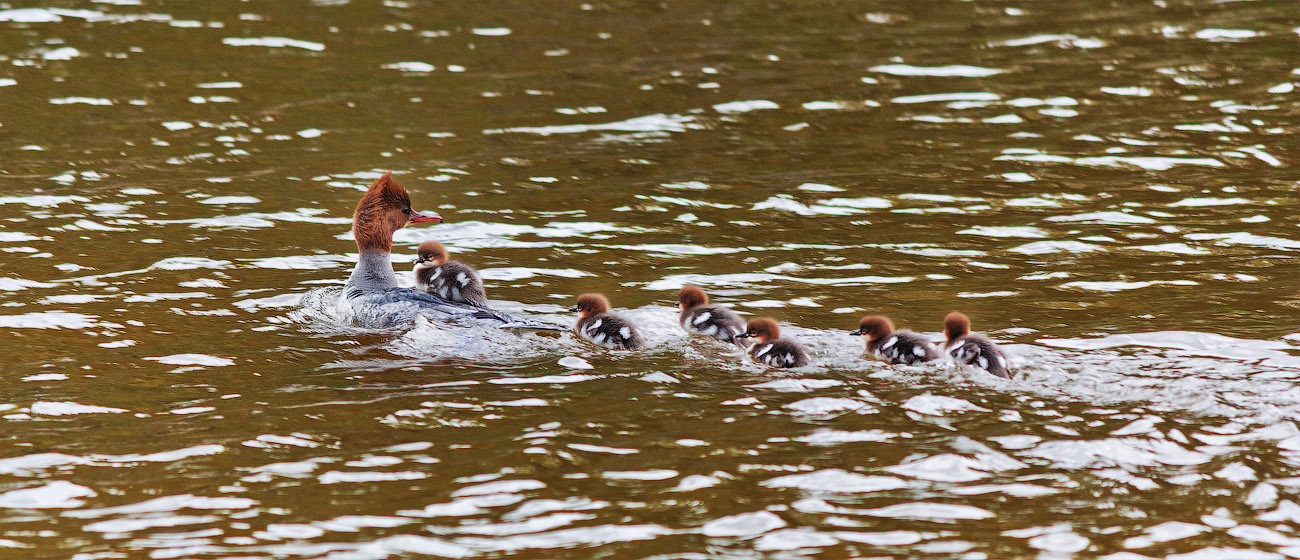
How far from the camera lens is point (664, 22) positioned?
2058cm

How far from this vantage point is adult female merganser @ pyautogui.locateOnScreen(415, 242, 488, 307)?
9672 mm

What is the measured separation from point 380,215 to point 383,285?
551 millimetres

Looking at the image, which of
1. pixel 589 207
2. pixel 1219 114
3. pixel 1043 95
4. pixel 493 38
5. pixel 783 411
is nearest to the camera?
pixel 783 411

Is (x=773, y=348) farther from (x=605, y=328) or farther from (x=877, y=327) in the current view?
(x=605, y=328)

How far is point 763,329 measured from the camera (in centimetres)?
855

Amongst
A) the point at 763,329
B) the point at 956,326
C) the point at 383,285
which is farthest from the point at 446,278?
the point at 956,326

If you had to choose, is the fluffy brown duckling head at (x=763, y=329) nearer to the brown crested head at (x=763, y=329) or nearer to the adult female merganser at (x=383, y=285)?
the brown crested head at (x=763, y=329)

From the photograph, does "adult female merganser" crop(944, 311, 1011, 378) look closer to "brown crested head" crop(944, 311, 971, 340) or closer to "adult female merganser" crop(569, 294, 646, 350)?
"brown crested head" crop(944, 311, 971, 340)

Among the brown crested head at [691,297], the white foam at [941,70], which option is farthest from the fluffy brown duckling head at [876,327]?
the white foam at [941,70]

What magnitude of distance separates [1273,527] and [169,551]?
4804 mm

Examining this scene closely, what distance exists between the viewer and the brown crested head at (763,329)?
27.9 feet

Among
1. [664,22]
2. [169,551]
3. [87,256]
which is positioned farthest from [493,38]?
[169,551]

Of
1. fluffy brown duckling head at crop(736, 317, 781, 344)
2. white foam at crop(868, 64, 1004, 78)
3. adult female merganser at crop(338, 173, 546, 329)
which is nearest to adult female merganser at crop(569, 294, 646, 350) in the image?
adult female merganser at crop(338, 173, 546, 329)

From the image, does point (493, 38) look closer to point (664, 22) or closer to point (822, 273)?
point (664, 22)
